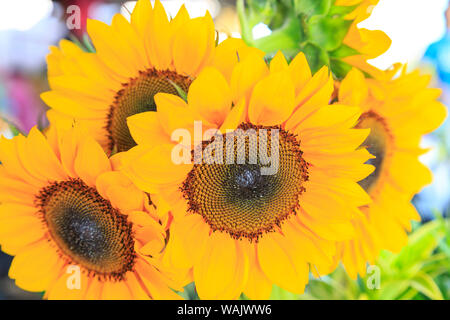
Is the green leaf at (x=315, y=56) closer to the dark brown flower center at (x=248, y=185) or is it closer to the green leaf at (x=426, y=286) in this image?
the dark brown flower center at (x=248, y=185)

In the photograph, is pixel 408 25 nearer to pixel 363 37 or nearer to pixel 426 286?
pixel 363 37

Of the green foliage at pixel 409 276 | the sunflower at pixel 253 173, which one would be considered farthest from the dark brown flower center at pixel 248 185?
the green foliage at pixel 409 276

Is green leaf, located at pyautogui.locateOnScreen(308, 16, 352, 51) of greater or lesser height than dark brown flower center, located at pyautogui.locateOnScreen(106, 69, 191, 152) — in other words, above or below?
above

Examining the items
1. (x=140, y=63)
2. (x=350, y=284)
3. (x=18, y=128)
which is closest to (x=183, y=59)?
(x=140, y=63)

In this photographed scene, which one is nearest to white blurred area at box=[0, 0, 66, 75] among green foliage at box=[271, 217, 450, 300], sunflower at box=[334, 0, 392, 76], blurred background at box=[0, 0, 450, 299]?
blurred background at box=[0, 0, 450, 299]

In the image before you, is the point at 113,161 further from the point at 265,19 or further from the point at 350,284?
the point at 350,284

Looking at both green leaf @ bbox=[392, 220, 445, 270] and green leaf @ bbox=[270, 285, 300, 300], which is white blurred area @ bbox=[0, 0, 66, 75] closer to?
green leaf @ bbox=[270, 285, 300, 300]

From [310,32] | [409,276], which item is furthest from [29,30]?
[409,276]
